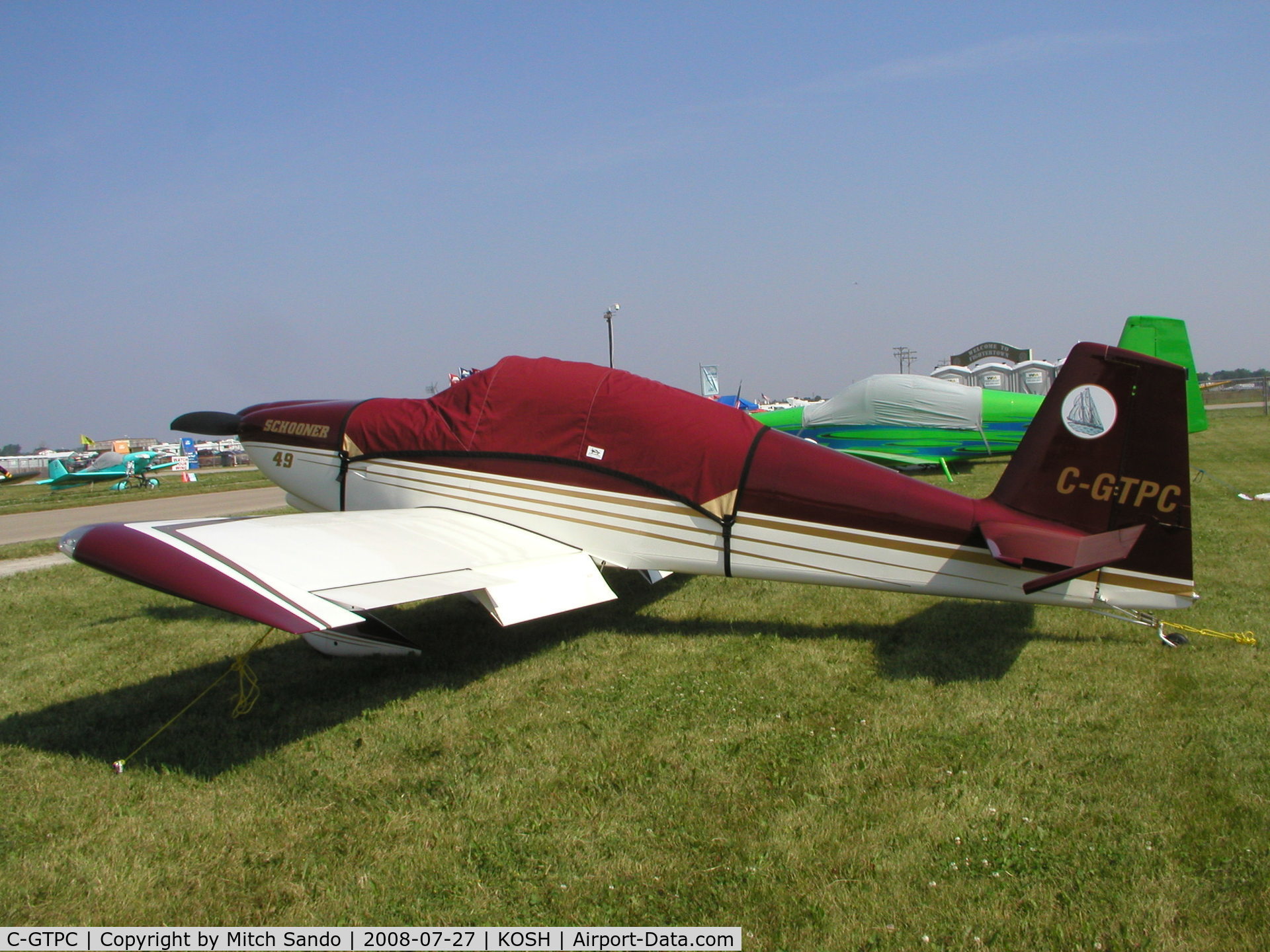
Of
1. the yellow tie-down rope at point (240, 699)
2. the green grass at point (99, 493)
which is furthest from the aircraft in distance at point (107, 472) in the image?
the yellow tie-down rope at point (240, 699)

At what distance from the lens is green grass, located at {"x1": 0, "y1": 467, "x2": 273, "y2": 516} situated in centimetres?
2281

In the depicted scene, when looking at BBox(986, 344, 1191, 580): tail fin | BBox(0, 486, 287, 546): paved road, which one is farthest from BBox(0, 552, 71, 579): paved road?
BBox(986, 344, 1191, 580): tail fin

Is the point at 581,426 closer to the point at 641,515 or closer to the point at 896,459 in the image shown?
the point at 641,515

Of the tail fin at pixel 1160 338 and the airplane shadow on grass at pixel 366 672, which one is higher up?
the tail fin at pixel 1160 338

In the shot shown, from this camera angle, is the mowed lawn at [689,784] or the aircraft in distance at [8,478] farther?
the aircraft in distance at [8,478]

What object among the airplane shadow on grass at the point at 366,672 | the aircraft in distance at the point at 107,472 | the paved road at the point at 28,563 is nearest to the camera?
the airplane shadow on grass at the point at 366,672

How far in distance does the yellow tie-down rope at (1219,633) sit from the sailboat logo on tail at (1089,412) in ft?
4.89

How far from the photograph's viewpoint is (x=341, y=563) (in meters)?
4.84

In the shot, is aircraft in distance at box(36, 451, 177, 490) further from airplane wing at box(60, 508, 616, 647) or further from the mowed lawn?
airplane wing at box(60, 508, 616, 647)

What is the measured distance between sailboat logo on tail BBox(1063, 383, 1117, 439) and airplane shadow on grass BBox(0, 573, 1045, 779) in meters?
1.53

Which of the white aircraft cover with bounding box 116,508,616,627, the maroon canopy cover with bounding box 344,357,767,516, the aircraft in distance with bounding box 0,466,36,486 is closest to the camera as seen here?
the white aircraft cover with bounding box 116,508,616,627

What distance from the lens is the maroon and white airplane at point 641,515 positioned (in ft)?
15.2

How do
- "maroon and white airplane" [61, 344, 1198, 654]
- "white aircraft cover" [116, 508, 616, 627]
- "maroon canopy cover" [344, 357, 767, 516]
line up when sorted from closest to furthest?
"white aircraft cover" [116, 508, 616, 627], "maroon and white airplane" [61, 344, 1198, 654], "maroon canopy cover" [344, 357, 767, 516]

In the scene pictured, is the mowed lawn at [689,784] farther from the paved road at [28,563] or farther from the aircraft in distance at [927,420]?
the aircraft in distance at [927,420]
